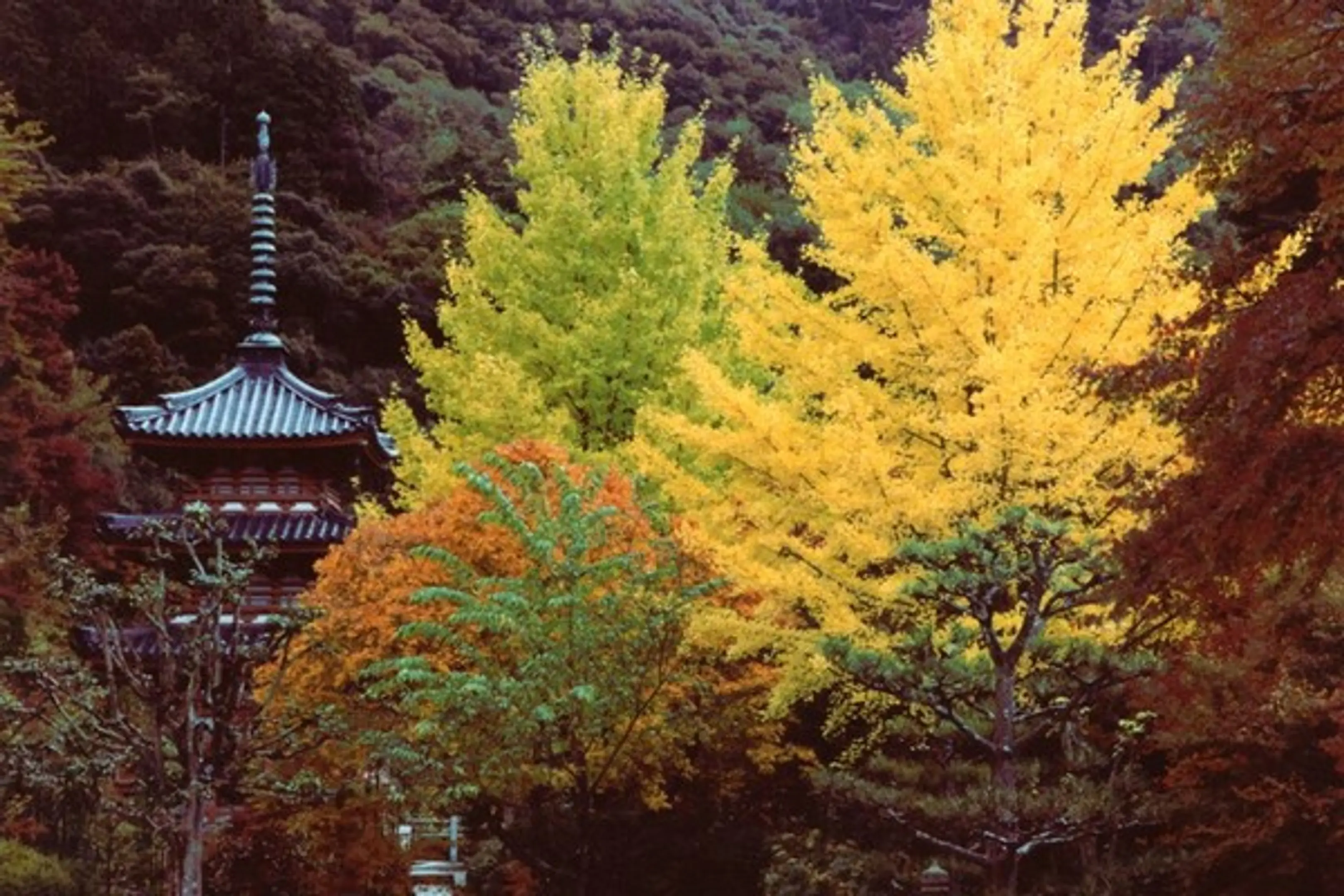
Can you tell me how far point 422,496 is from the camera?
1711cm

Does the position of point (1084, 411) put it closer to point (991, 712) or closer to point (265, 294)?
point (991, 712)

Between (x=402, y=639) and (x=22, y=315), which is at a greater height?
(x=22, y=315)

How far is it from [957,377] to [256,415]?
12.3 meters

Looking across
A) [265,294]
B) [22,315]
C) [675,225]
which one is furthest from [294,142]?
[675,225]

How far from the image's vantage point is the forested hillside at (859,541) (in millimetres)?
8781

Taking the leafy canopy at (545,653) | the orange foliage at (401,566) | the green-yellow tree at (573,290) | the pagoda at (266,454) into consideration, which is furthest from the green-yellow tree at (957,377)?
the pagoda at (266,454)

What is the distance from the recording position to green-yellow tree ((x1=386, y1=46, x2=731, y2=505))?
16469 millimetres

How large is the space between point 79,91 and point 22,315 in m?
14.8

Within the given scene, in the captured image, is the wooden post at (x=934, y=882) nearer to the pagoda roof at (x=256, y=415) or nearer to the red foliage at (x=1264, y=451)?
the red foliage at (x=1264, y=451)

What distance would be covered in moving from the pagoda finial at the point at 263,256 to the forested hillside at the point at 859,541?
5.45 m

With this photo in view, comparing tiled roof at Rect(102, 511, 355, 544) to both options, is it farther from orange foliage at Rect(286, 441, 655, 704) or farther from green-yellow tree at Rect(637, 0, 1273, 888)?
green-yellow tree at Rect(637, 0, 1273, 888)

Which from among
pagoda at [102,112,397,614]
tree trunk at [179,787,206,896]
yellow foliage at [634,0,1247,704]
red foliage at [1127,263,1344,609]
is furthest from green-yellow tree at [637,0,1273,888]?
pagoda at [102,112,397,614]

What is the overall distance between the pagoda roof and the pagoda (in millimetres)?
16

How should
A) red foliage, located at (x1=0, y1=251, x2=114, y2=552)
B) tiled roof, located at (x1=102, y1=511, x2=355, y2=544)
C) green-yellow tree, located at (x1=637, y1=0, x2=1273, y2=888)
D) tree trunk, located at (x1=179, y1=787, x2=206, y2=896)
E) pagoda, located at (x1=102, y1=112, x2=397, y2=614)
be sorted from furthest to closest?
red foliage, located at (x1=0, y1=251, x2=114, y2=552) < pagoda, located at (x1=102, y1=112, x2=397, y2=614) < tiled roof, located at (x1=102, y1=511, x2=355, y2=544) < tree trunk, located at (x1=179, y1=787, x2=206, y2=896) < green-yellow tree, located at (x1=637, y1=0, x2=1273, y2=888)
